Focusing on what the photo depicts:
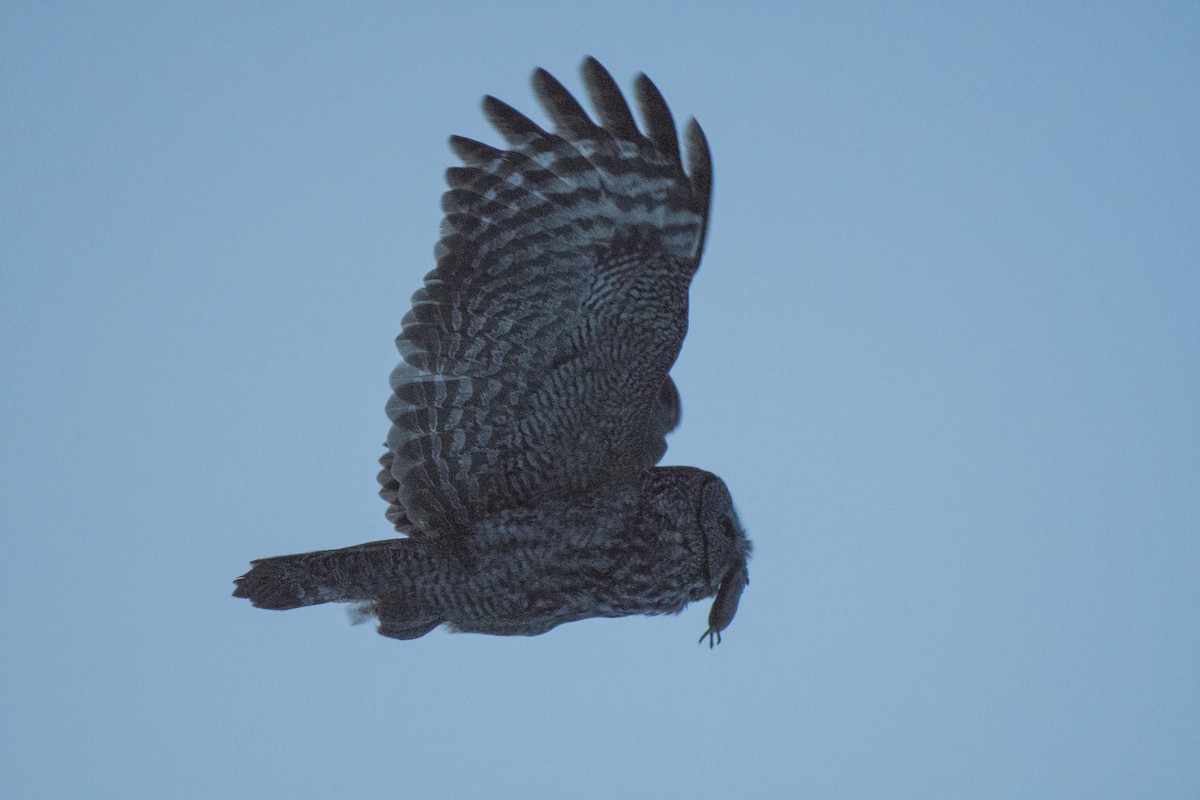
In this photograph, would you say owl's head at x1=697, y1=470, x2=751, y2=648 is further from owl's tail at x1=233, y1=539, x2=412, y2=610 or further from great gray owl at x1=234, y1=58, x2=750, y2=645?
owl's tail at x1=233, y1=539, x2=412, y2=610

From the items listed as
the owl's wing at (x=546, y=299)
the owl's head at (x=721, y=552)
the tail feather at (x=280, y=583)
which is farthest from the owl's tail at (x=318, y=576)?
the owl's head at (x=721, y=552)

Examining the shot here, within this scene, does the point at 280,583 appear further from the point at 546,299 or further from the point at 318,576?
the point at 546,299

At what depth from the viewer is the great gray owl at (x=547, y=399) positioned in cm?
636

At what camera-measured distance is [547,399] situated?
21.4ft

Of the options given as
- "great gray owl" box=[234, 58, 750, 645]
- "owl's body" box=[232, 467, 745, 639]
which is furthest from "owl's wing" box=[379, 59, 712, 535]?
"owl's body" box=[232, 467, 745, 639]

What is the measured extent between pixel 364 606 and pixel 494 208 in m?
2.05

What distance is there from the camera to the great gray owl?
6355mm

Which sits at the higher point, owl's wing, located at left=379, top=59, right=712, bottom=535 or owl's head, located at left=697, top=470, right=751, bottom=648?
owl's wing, located at left=379, top=59, right=712, bottom=535

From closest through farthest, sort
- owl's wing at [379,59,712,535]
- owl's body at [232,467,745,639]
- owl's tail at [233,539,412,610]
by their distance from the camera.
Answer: owl's wing at [379,59,712,535] < owl's body at [232,467,745,639] < owl's tail at [233,539,412,610]

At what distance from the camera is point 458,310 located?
632 cm

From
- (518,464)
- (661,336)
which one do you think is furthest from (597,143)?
(518,464)

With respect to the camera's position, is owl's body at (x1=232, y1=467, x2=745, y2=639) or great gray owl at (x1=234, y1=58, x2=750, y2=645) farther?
owl's body at (x1=232, y1=467, x2=745, y2=639)

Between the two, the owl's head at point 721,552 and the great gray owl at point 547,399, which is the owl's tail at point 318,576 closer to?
the great gray owl at point 547,399

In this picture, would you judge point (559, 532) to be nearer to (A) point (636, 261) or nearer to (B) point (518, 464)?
(B) point (518, 464)
